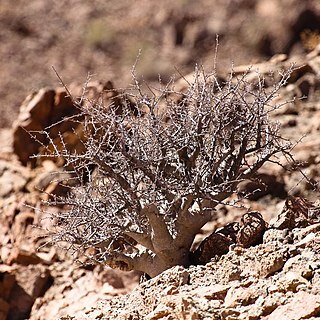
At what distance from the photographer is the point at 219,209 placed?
8.67 metres

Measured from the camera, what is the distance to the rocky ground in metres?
4.79

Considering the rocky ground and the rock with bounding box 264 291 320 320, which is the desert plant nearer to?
the rocky ground

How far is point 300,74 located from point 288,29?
6.05m

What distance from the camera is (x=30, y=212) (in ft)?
30.8

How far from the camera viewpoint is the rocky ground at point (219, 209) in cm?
479

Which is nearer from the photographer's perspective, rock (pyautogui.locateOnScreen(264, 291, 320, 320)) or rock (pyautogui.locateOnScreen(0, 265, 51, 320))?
rock (pyautogui.locateOnScreen(264, 291, 320, 320))

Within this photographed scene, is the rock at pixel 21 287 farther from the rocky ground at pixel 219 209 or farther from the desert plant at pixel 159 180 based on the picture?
the desert plant at pixel 159 180

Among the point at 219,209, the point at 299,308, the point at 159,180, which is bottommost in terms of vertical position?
the point at 299,308

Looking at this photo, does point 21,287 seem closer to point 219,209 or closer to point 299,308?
point 219,209

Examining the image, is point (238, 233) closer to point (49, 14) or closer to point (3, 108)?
point (3, 108)

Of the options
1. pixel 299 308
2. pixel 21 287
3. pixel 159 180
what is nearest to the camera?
pixel 299 308

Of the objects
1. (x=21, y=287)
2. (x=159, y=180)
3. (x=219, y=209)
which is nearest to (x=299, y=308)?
(x=159, y=180)

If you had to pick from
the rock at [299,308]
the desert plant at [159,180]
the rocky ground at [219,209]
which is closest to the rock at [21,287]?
the rocky ground at [219,209]

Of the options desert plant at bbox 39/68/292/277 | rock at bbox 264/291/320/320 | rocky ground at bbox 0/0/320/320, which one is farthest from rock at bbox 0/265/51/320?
rock at bbox 264/291/320/320
